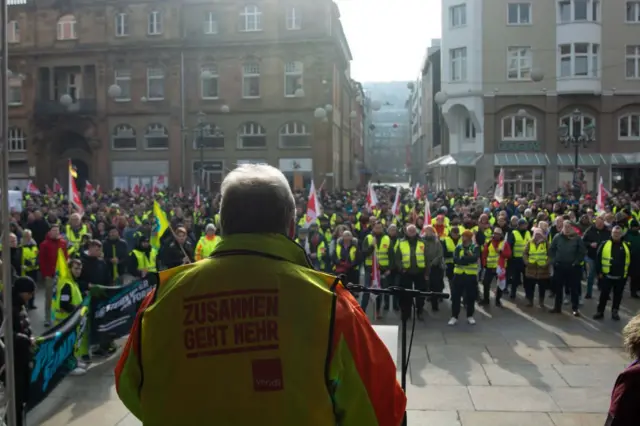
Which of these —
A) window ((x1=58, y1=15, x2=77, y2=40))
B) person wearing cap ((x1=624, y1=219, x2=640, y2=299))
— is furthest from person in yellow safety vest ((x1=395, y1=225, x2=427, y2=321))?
window ((x1=58, y1=15, x2=77, y2=40))

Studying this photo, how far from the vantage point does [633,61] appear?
40031 millimetres

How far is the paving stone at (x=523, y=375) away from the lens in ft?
27.7

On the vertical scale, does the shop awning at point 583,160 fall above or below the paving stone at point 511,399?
above

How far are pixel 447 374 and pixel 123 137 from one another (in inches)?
1629

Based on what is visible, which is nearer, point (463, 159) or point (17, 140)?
point (463, 159)

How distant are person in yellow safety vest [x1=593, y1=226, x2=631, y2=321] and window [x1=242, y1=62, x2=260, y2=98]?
116 ft

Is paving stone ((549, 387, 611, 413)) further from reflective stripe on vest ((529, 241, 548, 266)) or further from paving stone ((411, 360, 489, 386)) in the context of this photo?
reflective stripe on vest ((529, 241, 548, 266))

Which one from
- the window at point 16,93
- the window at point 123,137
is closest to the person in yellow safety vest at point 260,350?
the window at point 123,137

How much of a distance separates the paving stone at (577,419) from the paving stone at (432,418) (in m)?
1.07

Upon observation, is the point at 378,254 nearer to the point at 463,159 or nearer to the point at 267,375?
the point at 267,375

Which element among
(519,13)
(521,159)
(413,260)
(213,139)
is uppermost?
(519,13)

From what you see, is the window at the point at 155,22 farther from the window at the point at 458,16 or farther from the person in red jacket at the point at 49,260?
the person in red jacket at the point at 49,260

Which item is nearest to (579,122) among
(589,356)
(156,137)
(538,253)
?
(156,137)

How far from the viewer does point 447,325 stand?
39.3 ft
